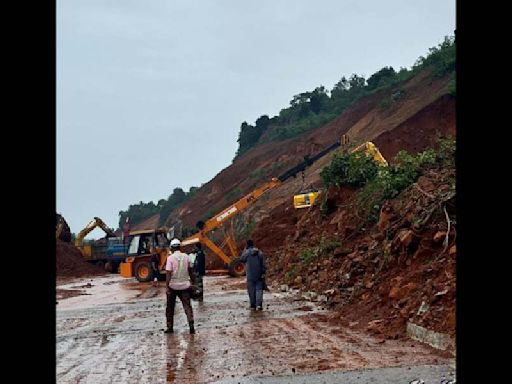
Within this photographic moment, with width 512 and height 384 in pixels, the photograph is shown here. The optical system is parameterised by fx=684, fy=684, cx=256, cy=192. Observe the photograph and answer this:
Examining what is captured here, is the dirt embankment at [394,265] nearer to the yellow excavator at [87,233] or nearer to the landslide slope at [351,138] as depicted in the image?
the landslide slope at [351,138]

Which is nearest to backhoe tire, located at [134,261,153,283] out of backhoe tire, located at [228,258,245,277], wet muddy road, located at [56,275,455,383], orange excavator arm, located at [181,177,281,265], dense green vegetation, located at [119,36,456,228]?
orange excavator arm, located at [181,177,281,265]

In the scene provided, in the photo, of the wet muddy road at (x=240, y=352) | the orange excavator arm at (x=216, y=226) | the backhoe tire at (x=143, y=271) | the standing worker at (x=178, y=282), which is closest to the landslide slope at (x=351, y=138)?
the orange excavator arm at (x=216, y=226)

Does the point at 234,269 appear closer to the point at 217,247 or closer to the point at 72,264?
the point at 217,247

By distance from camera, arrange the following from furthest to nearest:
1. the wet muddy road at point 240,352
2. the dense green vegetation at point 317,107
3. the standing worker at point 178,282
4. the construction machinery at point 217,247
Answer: the dense green vegetation at point 317,107, the construction machinery at point 217,247, the standing worker at point 178,282, the wet muddy road at point 240,352

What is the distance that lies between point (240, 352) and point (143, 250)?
82.1 ft

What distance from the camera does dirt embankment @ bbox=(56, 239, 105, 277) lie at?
158 feet

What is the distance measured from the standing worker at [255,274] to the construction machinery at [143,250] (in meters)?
17.1

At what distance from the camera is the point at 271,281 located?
24.7 meters

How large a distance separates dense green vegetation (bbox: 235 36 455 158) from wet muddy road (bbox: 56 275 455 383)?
5126 centimetres

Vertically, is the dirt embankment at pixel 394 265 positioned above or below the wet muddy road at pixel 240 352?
above

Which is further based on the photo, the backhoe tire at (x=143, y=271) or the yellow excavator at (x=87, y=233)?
the yellow excavator at (x=87, y=233)

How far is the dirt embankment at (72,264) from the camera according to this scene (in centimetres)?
4819
